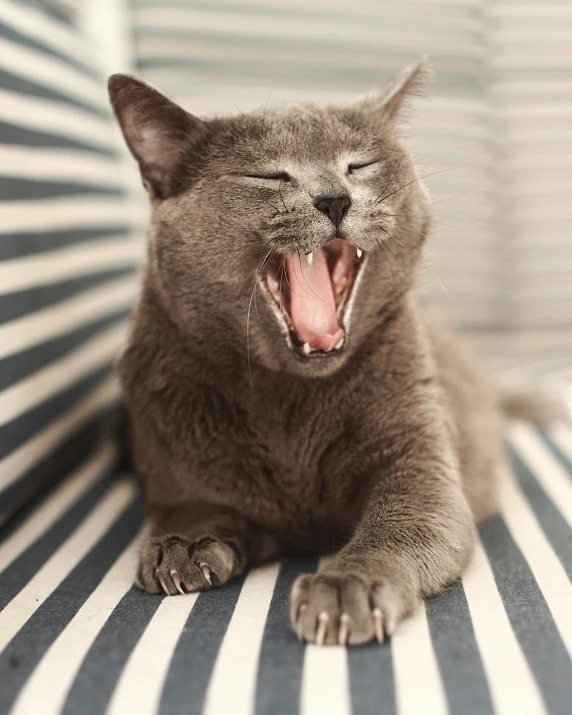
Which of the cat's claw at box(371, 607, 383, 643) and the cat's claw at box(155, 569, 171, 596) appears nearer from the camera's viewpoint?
the cat's claw at box(371, 607, 383, 643)

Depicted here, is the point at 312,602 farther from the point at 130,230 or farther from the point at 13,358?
the point at 130,230

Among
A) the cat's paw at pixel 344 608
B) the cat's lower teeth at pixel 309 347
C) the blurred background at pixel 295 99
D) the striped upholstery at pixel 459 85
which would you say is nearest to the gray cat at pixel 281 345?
the cat's lower teeth at pixel 309 347

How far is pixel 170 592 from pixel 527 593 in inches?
17.5

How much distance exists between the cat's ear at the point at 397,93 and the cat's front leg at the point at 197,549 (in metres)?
0.64

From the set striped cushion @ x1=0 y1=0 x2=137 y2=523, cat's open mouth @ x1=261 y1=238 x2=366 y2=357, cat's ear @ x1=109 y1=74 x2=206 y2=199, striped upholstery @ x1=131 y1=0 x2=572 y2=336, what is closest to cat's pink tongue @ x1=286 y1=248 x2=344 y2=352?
cat's open mouth @ x1=261 y1=238 x2=366 y2=357

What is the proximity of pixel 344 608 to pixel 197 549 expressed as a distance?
27 centimetres

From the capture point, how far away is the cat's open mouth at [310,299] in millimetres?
1148

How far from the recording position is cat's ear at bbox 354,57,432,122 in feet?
4.15

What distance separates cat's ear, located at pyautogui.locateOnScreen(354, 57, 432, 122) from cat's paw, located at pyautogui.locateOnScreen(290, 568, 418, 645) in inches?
27.7

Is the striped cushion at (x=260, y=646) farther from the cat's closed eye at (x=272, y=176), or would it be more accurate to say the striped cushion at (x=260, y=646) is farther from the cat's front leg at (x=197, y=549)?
the cat's closed eye at (x=272, y=176)

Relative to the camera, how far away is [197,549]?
1.09m

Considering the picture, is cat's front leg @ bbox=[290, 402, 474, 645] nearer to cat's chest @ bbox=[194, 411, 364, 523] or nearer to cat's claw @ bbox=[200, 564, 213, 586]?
cat's chest @ bbox=[194, 411, 364, 523]

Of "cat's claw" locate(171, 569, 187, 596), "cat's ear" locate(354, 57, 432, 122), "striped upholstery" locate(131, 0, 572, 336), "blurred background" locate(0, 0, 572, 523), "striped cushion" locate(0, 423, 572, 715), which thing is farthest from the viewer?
"striped upholstery" locate(131, 0, 572, 336)

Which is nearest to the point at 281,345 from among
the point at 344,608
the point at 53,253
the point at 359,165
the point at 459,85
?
the point at 359,165
